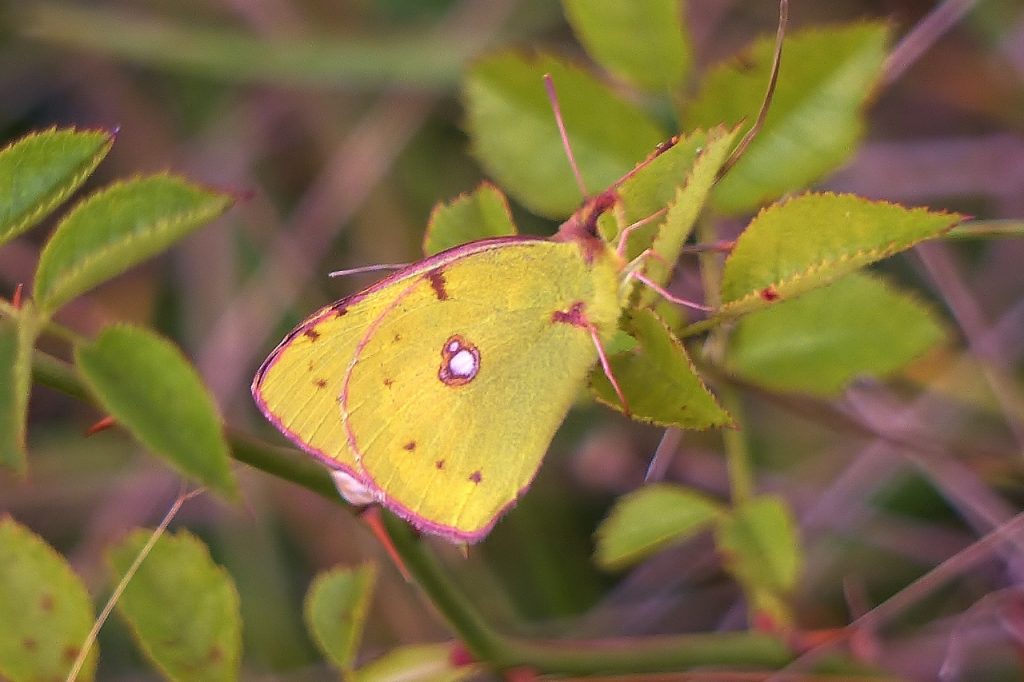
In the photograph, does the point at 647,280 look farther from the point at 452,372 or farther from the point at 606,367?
the point at 452,372

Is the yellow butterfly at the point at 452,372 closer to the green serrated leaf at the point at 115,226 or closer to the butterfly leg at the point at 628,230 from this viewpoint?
the butterfly leg at the point at 628,230

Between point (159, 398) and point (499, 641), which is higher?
point (159, 398)

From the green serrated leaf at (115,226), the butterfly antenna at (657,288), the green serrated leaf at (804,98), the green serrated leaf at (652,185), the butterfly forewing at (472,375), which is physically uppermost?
the green serrated leaf at (804,98)

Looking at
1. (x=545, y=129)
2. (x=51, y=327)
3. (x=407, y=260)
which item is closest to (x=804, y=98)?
(x=545, y=129)

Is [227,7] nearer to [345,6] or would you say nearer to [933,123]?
[345,6]

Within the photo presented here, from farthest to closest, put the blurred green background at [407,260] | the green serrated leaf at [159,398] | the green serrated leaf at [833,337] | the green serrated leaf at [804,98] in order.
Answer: the blurred green background at [407,260]
the green serrated leaf at [833,337]
the green serrated leaf at [804,98]
the green serrated leaf at [159,398]

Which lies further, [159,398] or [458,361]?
[458,361]

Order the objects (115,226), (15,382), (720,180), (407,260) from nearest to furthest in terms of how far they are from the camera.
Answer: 1. (15,382)
2. (115,226)
3. (720,180)
4. (407,260)

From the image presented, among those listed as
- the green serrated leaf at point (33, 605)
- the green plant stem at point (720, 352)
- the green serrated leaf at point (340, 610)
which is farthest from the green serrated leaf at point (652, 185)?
the green serrated leaf at point (33, 605)
